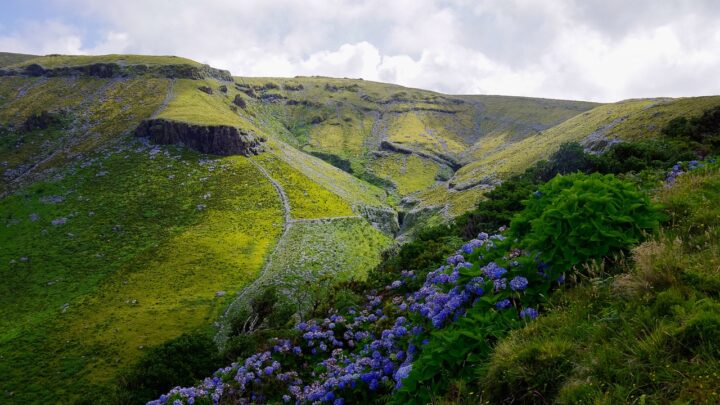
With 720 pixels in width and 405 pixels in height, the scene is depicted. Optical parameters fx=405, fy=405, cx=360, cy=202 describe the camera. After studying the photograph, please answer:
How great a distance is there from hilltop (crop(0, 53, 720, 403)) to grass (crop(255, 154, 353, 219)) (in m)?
0.50

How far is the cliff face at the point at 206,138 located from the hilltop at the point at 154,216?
363 millimetres

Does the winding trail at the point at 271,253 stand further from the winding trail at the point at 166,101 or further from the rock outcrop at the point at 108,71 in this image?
the rock outcrop at the point at 108,71

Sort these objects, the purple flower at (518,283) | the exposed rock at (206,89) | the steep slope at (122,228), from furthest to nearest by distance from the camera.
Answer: the exposed rock at (206,89) < the steep slope at (122,228) < the purple flower at (518,283)

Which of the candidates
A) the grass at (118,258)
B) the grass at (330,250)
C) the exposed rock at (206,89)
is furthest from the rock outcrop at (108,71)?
the grass at (330,250)

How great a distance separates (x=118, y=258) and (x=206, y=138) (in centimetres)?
4465

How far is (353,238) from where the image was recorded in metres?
82.9

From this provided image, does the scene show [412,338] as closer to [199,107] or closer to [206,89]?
[199,107]

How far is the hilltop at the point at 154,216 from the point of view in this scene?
53.7m

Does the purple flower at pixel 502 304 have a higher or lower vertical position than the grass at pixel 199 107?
lower

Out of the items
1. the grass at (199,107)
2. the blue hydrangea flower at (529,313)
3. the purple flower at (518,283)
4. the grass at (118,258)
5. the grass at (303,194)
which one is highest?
the grass at (199,107)

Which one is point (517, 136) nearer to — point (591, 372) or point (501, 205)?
point (501, 205)

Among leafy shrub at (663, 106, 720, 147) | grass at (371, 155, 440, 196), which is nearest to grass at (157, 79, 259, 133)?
grass at (371, 155, 440, 196)

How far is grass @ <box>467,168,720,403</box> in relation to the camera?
187 inches

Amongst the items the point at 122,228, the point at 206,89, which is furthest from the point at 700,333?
the point at 206,89
